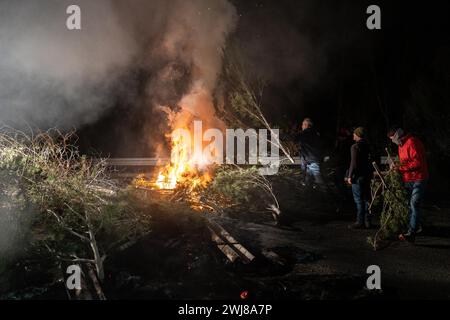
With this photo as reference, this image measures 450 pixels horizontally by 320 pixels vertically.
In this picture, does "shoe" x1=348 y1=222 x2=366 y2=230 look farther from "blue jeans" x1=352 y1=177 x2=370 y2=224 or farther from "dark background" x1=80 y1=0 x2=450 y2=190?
"dark background" x1=80 y1=0 x2=450 y2=190

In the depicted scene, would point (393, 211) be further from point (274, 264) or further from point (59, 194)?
point (59, 194)

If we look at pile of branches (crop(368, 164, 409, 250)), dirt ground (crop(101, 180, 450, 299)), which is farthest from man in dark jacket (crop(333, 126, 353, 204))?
pile of branches (crop(368, 164, 409, 250))

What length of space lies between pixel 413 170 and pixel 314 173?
3027 mm

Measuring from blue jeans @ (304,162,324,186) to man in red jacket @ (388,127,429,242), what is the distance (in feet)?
8.76

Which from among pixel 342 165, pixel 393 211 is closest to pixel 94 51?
pixel 342 165

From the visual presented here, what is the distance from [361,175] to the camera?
7.21 meters

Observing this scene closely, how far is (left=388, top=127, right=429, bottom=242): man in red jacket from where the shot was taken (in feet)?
21.1

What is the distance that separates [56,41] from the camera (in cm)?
1016

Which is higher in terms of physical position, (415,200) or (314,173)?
(314,173)

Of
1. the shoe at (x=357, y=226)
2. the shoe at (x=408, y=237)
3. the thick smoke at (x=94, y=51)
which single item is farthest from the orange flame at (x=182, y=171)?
the shoe at (x=408, y=237)

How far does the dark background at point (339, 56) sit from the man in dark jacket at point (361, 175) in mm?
5496

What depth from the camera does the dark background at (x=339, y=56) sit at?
1338 cm

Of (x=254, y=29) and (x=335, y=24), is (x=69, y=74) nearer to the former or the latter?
(x=254, y=29)
